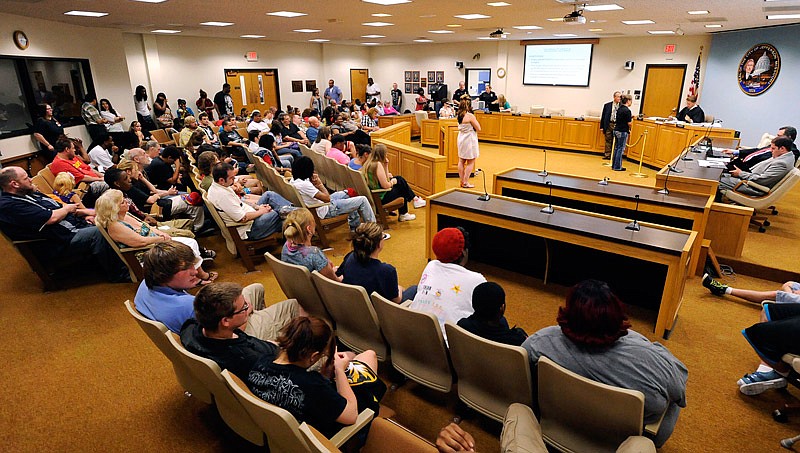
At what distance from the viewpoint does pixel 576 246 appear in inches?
155

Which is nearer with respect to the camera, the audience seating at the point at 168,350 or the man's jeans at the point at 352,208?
the audience seating at the point at 168,350

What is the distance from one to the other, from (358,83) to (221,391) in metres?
17.3

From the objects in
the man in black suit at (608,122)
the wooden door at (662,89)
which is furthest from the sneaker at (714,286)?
the wooden door at (662,89)

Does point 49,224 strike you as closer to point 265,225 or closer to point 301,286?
point 265,225

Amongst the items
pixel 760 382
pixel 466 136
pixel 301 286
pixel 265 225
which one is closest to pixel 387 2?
pixel 466 136

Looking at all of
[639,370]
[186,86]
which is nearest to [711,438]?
[639,370]

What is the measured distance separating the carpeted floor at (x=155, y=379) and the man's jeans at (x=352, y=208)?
2.85 ft

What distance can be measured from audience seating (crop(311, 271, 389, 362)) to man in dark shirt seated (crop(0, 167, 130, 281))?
2620 mm

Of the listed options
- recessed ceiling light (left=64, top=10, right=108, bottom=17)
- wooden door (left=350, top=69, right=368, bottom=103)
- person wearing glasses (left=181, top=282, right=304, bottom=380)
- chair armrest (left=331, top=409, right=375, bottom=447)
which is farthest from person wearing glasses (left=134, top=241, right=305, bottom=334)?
wooden door (left=350, top=69, right=368, bottom=103)

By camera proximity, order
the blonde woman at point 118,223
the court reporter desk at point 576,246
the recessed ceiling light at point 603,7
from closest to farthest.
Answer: the court reporter desk at point 576,246 < the blonde woman at point 118,223 < the recessed ceiling light at point 603,7

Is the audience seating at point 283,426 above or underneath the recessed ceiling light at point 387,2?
underneath

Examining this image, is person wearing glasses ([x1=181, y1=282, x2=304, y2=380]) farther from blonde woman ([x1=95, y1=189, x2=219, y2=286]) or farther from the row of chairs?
blonde woman ([x1=95, y1=189, x2=219, y2=286])

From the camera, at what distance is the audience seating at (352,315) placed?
2.50m

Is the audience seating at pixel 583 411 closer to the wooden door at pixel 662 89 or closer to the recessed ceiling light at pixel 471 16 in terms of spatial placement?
the recessed ceiling light at pixel 471 16
